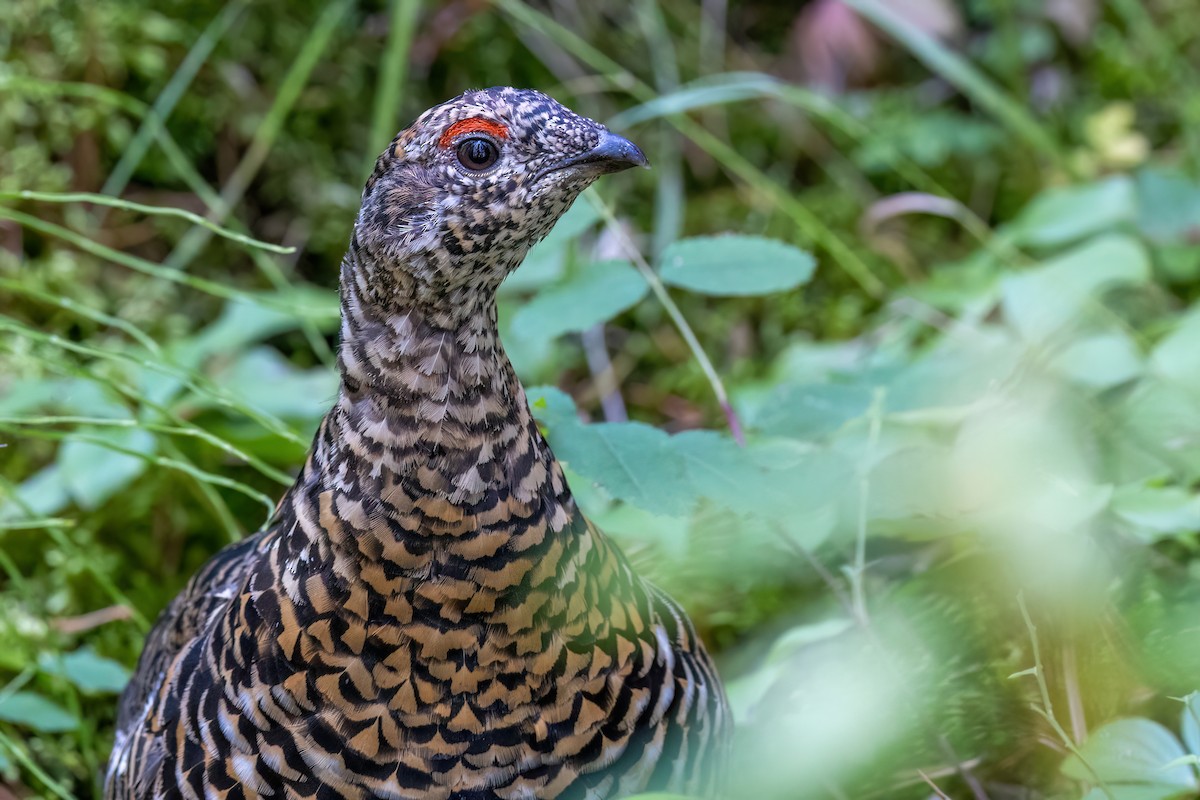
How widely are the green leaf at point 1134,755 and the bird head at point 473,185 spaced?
0.97 m

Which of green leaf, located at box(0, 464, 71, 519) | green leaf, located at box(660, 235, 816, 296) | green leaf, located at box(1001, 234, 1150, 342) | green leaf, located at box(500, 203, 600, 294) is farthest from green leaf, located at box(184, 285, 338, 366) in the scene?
green leaf, located at box(1001, 234, 1150, 342)

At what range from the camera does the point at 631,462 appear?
1809 millimetres

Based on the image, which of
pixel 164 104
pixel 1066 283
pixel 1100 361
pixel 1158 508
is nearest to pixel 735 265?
pixel 1158 508

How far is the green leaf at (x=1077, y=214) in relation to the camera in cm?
342

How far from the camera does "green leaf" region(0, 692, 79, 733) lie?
7.64ft

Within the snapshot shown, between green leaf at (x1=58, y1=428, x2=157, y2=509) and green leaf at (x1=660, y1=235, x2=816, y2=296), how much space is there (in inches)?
53.9

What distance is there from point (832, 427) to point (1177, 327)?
94 centimetres

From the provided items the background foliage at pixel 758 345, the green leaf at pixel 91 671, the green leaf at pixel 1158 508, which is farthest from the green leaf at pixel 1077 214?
the green leaf at pixel 91 671

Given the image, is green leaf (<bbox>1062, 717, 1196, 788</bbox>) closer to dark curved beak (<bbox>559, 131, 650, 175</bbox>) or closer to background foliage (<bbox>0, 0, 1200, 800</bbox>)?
background foliage (<bbox>0, 0, 1200, 800</bbox>)

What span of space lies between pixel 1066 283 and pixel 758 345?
111 centimetres

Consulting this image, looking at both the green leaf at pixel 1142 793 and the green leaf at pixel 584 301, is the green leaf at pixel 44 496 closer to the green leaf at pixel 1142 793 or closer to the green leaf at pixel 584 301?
the green leaf at pixel 584 301

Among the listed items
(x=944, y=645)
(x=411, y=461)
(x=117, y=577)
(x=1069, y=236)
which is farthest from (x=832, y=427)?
(x=117, y=577)

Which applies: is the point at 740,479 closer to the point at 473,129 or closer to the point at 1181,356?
the point at 473,129

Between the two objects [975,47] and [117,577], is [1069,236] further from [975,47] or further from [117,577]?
[117,577]
